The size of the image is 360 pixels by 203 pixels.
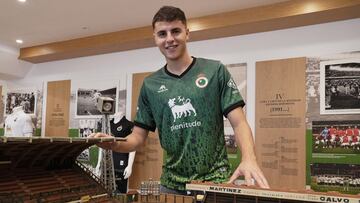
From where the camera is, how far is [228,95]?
154 cm

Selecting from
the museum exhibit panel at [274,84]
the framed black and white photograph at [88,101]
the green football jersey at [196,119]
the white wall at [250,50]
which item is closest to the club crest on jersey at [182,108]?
the green football jersey at [196,119]

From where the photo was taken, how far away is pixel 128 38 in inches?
230

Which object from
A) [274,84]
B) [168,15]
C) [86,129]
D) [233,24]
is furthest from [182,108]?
[86,129]

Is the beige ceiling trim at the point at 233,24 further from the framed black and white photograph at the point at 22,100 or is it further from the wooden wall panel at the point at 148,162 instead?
the framed black and white photograph at the point at 22,100

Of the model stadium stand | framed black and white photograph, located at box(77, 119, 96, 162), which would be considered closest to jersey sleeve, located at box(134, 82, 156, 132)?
the model stadium stand

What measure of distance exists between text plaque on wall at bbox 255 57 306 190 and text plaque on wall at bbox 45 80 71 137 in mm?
4003

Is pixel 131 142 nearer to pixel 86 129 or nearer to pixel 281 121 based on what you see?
pixel 281 121

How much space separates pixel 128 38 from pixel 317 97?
312cm

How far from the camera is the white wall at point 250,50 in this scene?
4.70m

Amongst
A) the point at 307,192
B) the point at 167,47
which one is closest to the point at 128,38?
the point at 167,47

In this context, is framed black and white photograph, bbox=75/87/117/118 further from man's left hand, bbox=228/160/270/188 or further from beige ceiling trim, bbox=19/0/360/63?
man's left hand, bbox=228/160/270/188

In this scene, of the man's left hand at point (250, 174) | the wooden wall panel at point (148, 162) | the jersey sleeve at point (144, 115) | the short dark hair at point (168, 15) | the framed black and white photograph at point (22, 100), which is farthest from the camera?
the framed black and white photograph at point (22, 100)

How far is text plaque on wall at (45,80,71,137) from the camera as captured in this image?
713 cm

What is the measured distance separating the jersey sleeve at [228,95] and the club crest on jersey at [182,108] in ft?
0.47
